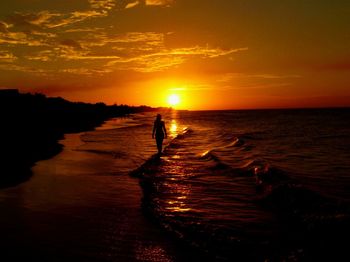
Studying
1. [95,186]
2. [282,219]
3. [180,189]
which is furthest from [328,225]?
[95,186]

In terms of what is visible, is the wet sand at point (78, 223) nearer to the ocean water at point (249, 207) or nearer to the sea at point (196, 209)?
the sea at point (196, 209)

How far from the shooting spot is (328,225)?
8.95 meters

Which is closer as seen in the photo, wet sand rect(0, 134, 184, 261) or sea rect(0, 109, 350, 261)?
wet sand rect(0, 134, 184, 261)

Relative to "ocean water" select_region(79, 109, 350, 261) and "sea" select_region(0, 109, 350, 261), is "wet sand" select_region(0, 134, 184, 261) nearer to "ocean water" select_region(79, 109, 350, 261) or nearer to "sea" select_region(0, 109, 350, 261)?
"sea" select_region(0, 109, 350, 261)

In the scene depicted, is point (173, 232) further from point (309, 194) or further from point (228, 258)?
point (309, 194)

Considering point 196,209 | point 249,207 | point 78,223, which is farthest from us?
point 249,207

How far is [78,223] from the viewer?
Answer: 888 centimetres

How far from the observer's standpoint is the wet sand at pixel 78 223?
700 centimetres

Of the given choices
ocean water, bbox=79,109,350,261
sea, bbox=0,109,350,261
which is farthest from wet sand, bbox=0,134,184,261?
ocean water, bbox=79,109,350,261

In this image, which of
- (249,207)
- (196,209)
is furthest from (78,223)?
(249,207)

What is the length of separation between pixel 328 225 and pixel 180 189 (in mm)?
5880

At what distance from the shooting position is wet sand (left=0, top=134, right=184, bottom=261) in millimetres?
6996

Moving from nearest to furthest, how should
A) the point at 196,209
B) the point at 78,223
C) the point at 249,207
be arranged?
the point at 78,223 < the point at 196,209 < the point at 249,207

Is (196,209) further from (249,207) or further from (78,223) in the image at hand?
(78,223)
